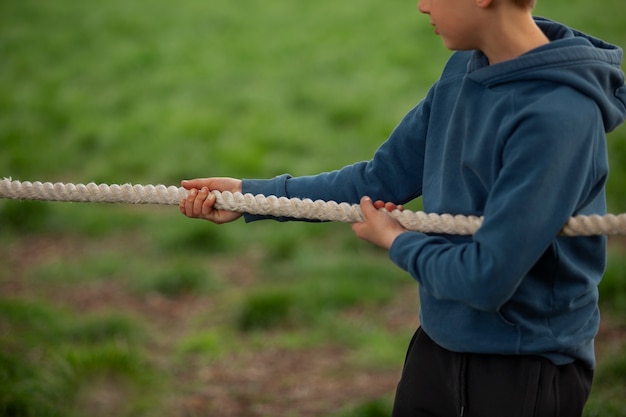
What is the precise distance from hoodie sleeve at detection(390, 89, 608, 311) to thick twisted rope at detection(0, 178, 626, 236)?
90 mm

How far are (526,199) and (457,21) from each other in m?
0.32

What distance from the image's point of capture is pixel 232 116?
6.03 meters

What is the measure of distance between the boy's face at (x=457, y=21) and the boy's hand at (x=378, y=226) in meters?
0.31

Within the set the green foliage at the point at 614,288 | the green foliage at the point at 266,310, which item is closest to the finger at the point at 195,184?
the green foliage at the point at 266,310

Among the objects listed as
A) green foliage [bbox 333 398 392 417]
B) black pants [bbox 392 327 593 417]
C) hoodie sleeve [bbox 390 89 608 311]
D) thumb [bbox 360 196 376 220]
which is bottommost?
black pants [bbox 392 327 593 417]

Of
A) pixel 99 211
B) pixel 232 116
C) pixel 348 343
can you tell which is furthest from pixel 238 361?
pixel 232 116

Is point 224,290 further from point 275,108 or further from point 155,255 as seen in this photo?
point 275,108

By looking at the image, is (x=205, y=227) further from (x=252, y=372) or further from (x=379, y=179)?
(x=379, y=179)

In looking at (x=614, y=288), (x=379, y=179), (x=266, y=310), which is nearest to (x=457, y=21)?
(x=379, y=179)

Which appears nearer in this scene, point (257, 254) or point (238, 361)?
point (238, 361)

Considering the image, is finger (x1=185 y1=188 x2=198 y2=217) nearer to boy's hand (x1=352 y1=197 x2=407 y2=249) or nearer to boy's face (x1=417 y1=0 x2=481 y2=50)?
boy's hand (x1=352 y1=197 x2=407 y2=249)

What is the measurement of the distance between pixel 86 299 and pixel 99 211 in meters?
1.02

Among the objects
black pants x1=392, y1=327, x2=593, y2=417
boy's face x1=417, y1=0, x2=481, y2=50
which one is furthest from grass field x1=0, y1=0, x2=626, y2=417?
boy's face x1=417, y1=0, x2=481, y2=50

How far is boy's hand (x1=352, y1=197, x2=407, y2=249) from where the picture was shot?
1460 millimetres
